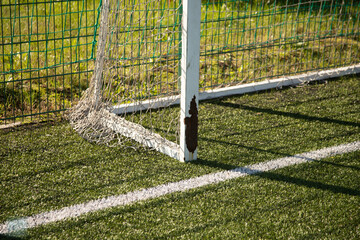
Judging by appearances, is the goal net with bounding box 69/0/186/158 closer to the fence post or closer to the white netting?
the white netting

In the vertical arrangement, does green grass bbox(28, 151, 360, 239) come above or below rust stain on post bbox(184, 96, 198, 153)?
below

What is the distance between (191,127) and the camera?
12.9ft

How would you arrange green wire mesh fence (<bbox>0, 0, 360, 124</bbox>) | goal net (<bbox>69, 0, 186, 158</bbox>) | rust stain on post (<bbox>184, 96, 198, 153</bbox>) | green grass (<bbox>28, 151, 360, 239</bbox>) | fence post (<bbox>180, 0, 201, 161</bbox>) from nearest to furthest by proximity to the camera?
green grass (<bbox>28, 151, 360, 239</bbox>) → fence post (<bbox>180, 0, 201, 161</bbox>) → rust stain on post (<bbox>184, 96, 198, 153</bbox>) → goal net (<bbox>69, 0, 186, 158</bbox>) → green wire mesh fence (<bbox>0, 0, 360, 124</bbox>)

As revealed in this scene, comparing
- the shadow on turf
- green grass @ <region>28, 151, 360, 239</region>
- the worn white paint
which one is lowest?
green grass @ <region>28, 151, 360, 239</region>

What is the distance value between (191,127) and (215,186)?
55 cm

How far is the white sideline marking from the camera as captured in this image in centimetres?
317

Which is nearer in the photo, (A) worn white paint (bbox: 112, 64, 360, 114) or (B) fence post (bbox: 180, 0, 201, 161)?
(B) fence post (bbox: 180, 0, 201, 161)

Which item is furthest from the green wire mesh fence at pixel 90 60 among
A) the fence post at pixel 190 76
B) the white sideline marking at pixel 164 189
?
the white sideline marking at pixel 164 189

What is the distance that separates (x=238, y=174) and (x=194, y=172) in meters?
0.34

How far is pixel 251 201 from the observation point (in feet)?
11.2

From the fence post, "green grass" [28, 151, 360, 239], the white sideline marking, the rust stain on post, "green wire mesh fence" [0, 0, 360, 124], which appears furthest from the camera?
"green wire mesh fence" [0, 0, 360, 124]

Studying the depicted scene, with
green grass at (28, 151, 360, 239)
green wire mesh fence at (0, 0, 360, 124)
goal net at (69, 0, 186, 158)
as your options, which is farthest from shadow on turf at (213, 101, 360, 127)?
green grass at (28, 151, 360, 239)

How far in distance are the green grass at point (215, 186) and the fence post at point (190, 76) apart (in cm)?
18

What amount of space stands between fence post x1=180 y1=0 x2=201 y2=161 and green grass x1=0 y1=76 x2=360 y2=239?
181 mm
